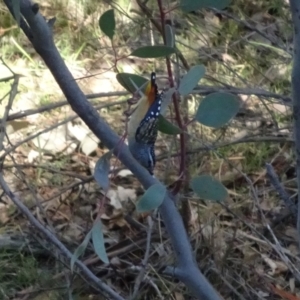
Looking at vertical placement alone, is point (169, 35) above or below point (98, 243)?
above

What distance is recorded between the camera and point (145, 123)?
27.2 inches

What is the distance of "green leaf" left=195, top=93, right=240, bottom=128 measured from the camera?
68 cm

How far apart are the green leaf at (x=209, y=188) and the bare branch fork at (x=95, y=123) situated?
4 centimetres

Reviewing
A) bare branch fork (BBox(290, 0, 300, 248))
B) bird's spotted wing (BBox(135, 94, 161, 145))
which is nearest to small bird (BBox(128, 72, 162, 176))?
bird's spotted wing (BBox(135, 94, 161, 145))

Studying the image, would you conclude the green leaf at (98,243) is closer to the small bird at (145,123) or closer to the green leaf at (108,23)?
the small bird at (145,123)

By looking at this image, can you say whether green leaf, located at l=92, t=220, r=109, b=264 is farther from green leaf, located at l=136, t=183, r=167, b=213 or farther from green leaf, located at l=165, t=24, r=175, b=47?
green leaf, located at l=165, t=24, r=175, b=47

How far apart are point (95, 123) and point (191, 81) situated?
106 millimetres

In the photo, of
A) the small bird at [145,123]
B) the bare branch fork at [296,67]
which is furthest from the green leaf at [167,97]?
the bare branch fork at [296,67]

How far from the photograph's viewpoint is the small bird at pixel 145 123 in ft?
2.26

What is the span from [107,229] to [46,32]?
1.16 metres

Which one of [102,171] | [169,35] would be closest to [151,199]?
[102,171]

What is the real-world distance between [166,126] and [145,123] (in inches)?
1.5

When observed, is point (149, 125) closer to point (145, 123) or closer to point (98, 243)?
point (145, 123)

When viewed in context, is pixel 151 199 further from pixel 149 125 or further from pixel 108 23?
pixel 108 23
